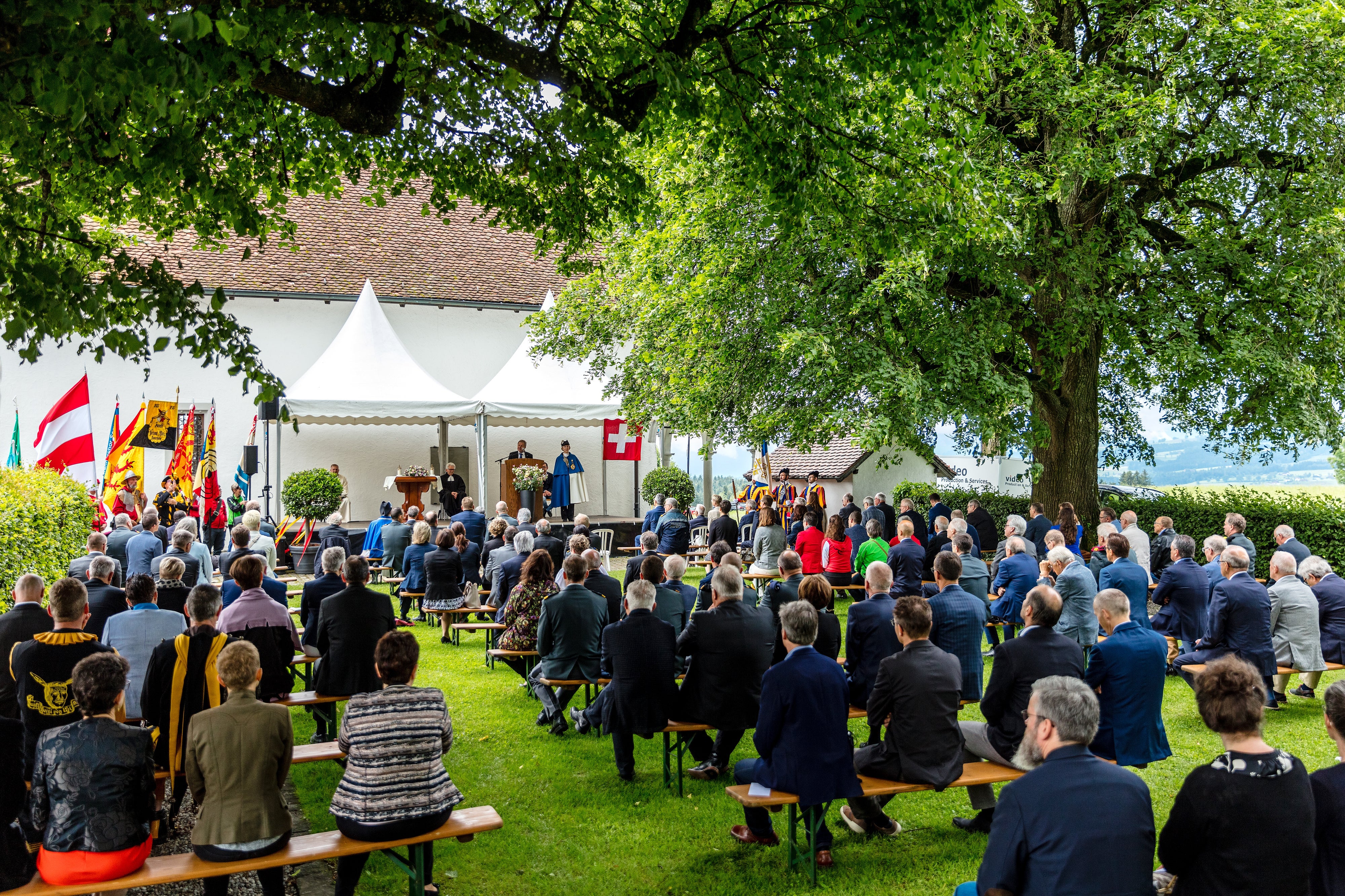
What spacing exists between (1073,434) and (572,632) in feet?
34.1

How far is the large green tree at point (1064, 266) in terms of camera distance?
1206 cm

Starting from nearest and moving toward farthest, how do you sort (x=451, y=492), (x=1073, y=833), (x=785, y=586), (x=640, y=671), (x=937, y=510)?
(x=1073, y=833) → (x=640, y=671) → (x=785, y=586) → (x=937, y=510) → (x=451, y=492)

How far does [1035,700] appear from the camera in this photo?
3.30 meters

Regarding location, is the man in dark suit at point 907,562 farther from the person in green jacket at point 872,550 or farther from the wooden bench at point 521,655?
the wooden bench at point 521,655

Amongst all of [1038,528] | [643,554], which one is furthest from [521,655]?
[1038,528]

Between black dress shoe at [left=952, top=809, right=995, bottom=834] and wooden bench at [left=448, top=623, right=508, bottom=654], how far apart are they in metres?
4.45

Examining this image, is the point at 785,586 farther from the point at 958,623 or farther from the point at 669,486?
the point at 669,486

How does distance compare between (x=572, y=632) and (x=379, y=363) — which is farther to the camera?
(x=379, y=363)

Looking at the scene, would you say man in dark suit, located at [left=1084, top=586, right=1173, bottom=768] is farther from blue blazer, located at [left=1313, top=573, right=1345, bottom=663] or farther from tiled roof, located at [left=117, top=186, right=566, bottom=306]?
tiled roof, located at [left=117, top=186, right=566, bottom=306]

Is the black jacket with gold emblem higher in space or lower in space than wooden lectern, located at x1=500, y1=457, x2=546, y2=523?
lower

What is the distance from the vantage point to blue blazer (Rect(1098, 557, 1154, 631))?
8398 mm

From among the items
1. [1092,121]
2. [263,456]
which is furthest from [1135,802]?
[263,456]

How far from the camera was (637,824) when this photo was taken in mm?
5781

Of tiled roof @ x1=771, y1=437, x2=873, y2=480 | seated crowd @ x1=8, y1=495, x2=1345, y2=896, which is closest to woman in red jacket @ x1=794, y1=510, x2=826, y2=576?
seated crowd @ x1=8, y1=495, x2=1345, y2=896
